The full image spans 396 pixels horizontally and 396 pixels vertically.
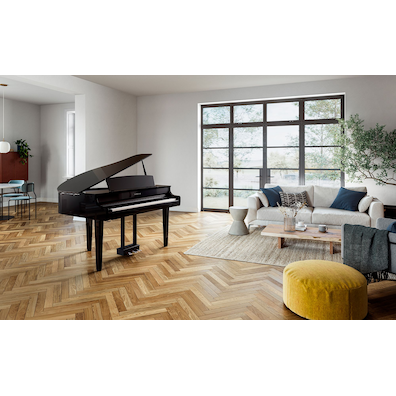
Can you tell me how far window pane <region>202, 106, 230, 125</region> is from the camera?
7.74 meters

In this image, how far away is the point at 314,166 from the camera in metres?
6.99

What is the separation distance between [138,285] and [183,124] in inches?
222

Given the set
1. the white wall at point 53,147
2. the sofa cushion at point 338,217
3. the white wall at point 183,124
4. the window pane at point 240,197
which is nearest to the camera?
the sofa cushion at point 338,217

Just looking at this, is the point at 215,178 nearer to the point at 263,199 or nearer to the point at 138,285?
the point at 263,199

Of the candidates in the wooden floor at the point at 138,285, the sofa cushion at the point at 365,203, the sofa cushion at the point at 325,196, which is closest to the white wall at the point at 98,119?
the wooden floor at the point at 138,285

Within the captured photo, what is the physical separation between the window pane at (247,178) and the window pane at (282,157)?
41 centimetres

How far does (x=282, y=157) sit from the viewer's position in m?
7.25

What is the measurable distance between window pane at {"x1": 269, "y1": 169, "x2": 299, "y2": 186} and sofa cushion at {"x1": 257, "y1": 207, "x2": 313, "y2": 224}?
1759mm

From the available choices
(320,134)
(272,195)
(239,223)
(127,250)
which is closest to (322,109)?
(320,134)

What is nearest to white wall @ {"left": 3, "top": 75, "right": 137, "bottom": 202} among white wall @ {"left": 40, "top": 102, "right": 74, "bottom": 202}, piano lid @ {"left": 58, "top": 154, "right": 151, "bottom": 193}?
white wall @ {"left": 40, "top": 102, "right": 74, "bottom": 202}

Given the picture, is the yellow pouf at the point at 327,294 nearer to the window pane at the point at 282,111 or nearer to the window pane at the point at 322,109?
the window pane at the point at 322,109

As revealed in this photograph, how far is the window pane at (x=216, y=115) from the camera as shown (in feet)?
25.4
